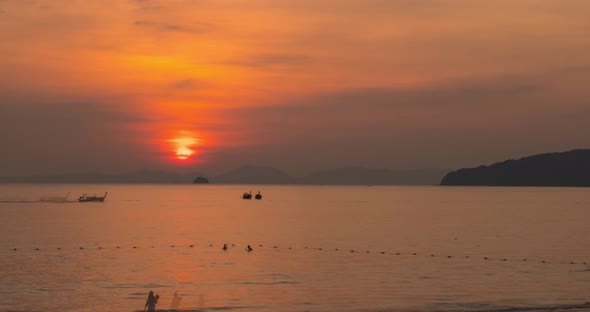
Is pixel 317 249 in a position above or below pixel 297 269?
above

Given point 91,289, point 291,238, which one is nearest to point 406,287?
point 91,289

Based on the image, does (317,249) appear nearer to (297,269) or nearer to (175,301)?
(297,269)

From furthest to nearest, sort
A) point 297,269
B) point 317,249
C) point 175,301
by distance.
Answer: point 317,249 → point 297,269 → point 175,301

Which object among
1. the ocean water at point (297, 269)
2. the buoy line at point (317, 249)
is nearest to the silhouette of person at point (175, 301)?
the ocean water at point (297, 269)

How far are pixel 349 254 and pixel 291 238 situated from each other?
2274 centimetres

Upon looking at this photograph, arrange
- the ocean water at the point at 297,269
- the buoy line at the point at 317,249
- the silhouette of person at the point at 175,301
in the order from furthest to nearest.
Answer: the buoy line at the point at 317,249, the ocean water at the point at 297,269, the silhouette of person at the point at 175,301

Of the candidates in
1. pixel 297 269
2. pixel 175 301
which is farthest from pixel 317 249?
pixel 175 301

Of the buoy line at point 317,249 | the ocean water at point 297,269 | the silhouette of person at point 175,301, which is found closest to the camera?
the silhouette of person at point 175,301

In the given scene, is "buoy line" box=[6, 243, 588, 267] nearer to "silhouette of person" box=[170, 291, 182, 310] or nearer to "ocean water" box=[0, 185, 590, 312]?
"ocean water" box=[0, 185, 590, 312]

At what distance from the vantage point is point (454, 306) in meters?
43.0

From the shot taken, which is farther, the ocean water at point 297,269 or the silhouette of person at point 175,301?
the ocean water at point 297,269

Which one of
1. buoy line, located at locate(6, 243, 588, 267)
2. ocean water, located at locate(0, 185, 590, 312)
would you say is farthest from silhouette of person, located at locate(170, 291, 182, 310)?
buoy line, located at locate(6, 243, 588, 267)

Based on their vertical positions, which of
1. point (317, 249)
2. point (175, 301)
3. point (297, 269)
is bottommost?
point (175, 301)

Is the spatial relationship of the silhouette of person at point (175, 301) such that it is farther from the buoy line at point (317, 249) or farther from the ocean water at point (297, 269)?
the buoy line at point (317, 249)
